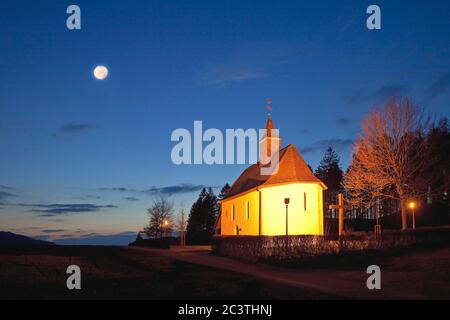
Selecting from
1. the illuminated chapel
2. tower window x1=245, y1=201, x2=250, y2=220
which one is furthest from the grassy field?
tower window x1=245, y1=201, x2=250, y2=220

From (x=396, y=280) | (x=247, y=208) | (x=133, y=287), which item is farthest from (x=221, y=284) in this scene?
(x=247, y=208)

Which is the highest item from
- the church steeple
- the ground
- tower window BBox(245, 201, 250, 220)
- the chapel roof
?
the church steeple

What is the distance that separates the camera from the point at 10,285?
46.5 feet

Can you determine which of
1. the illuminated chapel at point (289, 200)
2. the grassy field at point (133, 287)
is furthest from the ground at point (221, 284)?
the illuminated chapel at point (289, 200)

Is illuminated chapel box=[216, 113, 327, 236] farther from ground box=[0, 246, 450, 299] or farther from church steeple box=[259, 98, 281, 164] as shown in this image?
ground box=[0, 246, 450, 299]

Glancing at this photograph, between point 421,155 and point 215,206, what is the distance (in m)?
70.9

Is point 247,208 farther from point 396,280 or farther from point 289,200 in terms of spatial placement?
point 396,280

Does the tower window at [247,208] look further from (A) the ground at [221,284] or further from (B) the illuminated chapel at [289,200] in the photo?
(A) the ground at [221,284]

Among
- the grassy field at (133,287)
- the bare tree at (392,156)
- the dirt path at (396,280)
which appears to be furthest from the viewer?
the bare tree at (392,156)

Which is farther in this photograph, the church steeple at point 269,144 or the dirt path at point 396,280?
the church steeple at point 269,144

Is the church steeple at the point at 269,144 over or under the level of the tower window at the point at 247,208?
over

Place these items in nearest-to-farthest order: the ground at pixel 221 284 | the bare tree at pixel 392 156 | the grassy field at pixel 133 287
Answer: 1. the grassy field at pixel 133 287
2. the ground at pixel 221 284
3. the bare tree at pixel 392 156
